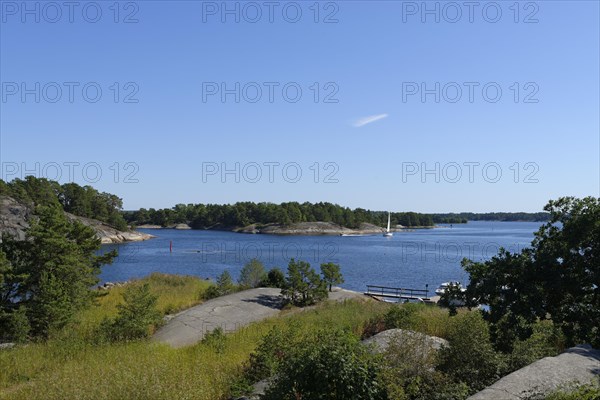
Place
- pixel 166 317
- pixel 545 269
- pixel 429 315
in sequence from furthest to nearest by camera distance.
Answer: pixel 166 317, pixel 429 315, pixel 545 269

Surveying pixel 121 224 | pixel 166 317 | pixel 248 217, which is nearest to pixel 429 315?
pixel 166 317

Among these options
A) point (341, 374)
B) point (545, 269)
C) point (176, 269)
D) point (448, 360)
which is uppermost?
point (545, 269)

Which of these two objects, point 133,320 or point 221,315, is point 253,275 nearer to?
point 221,315

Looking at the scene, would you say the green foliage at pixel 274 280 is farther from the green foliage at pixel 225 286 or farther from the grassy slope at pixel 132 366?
the grassy slope at pixel 132 366

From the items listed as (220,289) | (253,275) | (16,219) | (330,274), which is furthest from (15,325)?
(16,219)

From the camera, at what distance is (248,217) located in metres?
180

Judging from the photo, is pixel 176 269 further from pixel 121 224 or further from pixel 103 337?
pixel 121 224

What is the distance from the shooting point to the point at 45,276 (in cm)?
1748

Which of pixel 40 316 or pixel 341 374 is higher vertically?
pixel 341 374

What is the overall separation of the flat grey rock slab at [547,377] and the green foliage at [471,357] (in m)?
1.26

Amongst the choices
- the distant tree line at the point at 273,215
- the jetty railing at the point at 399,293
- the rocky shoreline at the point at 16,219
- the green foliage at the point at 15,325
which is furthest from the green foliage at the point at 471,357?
the distant tree line at the point at 273,215

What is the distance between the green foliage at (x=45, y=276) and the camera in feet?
55.9

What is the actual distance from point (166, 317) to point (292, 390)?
54.0 ft

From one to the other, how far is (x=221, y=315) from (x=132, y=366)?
11.1 meters
